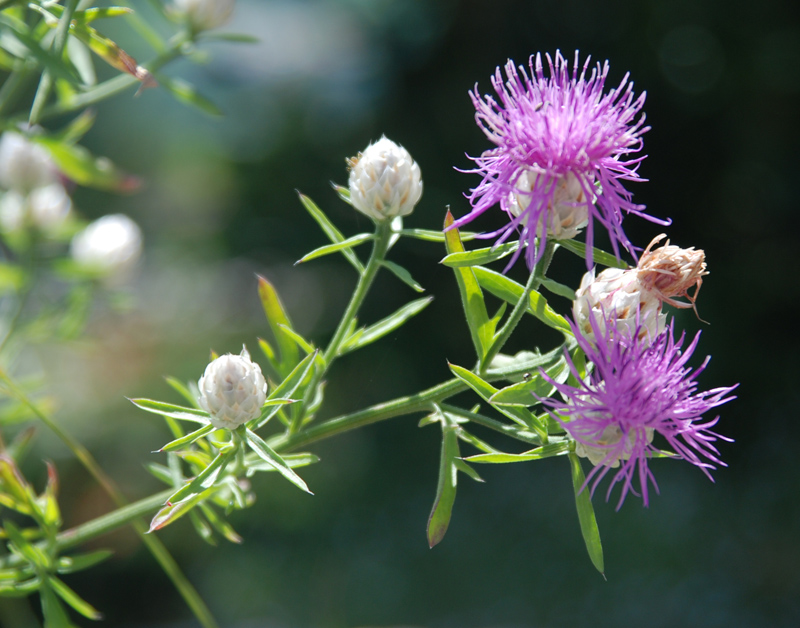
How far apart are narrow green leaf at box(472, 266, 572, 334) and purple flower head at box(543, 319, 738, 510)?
0.02 metres

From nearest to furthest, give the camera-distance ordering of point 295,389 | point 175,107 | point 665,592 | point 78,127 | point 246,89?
point 295,389 → point 78,127 → point 665,592 → point 246,89 → point 175,107

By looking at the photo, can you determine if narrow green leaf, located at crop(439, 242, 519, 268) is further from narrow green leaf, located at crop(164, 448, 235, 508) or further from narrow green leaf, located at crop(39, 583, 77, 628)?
narrow green leaf, located at crop(39, 583, 77, 628)

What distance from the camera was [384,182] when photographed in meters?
0.50

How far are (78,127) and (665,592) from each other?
221cm

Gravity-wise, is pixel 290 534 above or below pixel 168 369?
below

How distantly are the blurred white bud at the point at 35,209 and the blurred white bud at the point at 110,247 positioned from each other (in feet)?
0.20

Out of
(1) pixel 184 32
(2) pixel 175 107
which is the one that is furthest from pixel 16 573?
(2) pixel 175 107

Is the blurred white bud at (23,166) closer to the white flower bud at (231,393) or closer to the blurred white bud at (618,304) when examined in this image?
the white flower bud at (231,393)

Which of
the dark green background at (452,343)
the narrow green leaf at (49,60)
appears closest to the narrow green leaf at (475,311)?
the narrow green leaf at (49,60)

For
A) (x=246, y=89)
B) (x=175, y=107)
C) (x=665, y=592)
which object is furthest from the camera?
(x=175, y=107)

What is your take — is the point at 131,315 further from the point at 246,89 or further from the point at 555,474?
the point at 555,474

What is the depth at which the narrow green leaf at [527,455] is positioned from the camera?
0.41 meters

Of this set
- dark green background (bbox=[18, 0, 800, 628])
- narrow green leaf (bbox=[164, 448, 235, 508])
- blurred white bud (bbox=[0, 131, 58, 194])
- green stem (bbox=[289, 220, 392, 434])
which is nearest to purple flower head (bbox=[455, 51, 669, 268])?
green stem (bbox=[289, 220, 392, 434])

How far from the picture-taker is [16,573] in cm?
52
